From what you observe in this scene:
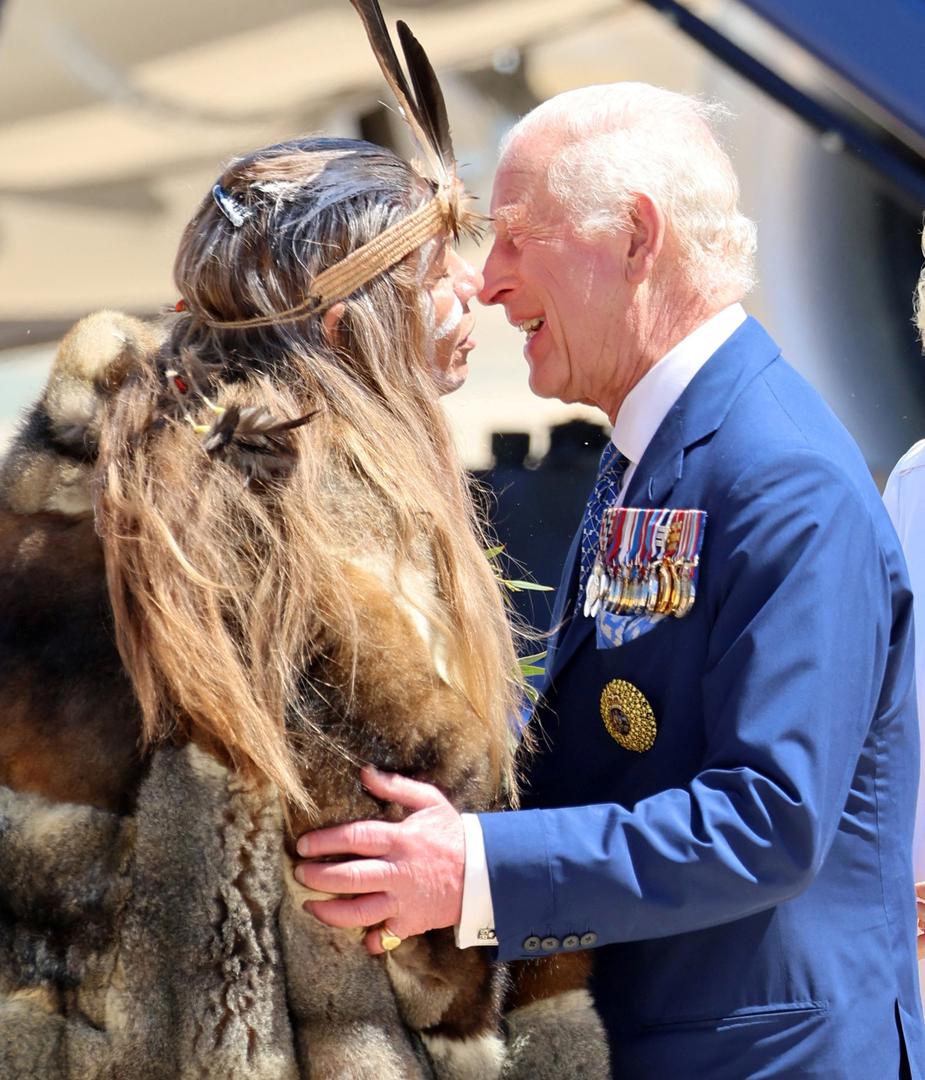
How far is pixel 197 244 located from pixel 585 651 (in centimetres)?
78

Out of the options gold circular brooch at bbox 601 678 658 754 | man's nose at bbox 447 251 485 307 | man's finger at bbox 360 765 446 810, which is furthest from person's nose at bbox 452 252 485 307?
man's finger at bbox 360 765 446 810

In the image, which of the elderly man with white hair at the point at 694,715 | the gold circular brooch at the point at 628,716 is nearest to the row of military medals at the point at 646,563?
the elderly man with white hair at the point at 694,715


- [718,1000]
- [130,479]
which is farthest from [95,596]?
[718,1000]

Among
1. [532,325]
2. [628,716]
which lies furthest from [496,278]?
[628,716]

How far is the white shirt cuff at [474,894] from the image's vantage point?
144 cm

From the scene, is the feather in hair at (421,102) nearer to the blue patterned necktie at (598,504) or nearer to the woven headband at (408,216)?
the woven headband at (408,216)

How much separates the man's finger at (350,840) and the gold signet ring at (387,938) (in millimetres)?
83

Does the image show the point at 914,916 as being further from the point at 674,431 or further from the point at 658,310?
the point at 658,310

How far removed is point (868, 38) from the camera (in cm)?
354

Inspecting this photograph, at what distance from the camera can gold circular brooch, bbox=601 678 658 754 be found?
1651 mm

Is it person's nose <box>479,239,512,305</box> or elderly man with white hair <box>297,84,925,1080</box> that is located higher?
person's nose <box>479,239,512,305</box>

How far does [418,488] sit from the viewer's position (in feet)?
4.90

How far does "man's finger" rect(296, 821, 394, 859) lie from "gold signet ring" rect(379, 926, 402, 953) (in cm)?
8

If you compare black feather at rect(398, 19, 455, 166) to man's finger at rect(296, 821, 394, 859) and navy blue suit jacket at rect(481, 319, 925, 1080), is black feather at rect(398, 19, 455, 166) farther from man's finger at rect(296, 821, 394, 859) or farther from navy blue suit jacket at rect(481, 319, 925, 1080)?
man's finger at rect(296, 821, 394, 859)
